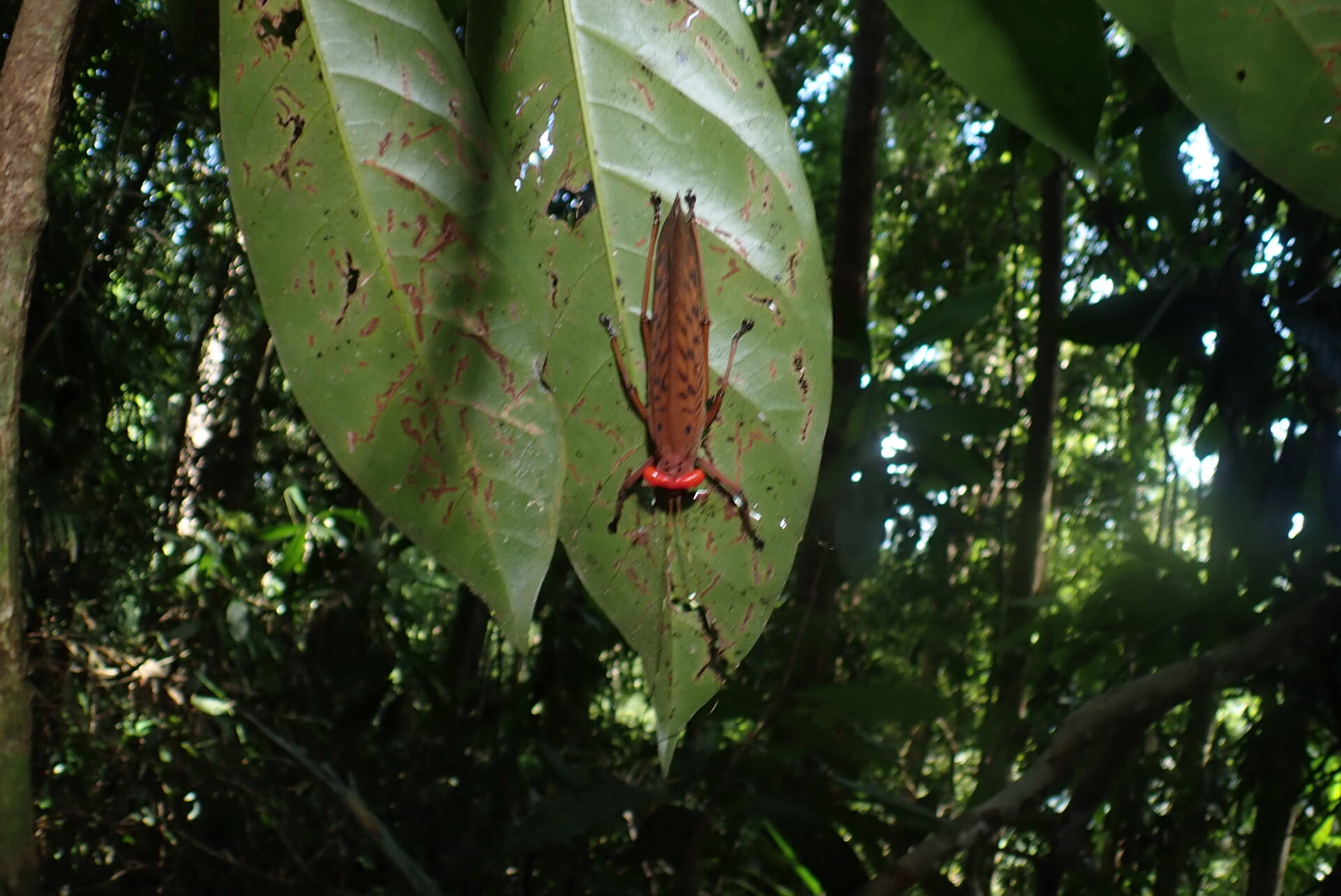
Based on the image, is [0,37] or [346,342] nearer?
[346,342]

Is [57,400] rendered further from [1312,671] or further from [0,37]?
[1312,671]

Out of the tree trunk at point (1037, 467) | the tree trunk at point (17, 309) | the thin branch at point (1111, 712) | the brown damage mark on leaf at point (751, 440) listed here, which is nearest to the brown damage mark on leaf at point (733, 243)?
the brown damage mark on leaf at point (751, 440)

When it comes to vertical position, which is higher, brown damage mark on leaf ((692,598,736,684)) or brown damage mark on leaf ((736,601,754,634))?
brown damage mark on leaf ((736,601,754,634))

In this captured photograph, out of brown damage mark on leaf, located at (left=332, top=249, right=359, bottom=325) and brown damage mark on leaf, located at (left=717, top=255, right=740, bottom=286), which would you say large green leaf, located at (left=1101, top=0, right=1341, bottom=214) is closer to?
brown damage mark on leaf, located at (left=717, top=255, right=740, bottom=286)

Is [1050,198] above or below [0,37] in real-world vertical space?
above

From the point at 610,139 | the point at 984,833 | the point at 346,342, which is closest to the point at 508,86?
the point at 610,139

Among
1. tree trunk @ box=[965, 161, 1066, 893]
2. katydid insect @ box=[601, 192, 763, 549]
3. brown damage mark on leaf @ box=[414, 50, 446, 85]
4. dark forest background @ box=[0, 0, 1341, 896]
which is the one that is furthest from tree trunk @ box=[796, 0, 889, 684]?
brown damage mark on leaf @ box=[414, 50, 446, 85]

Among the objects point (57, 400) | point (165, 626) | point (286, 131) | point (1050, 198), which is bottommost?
point (286, 131)
